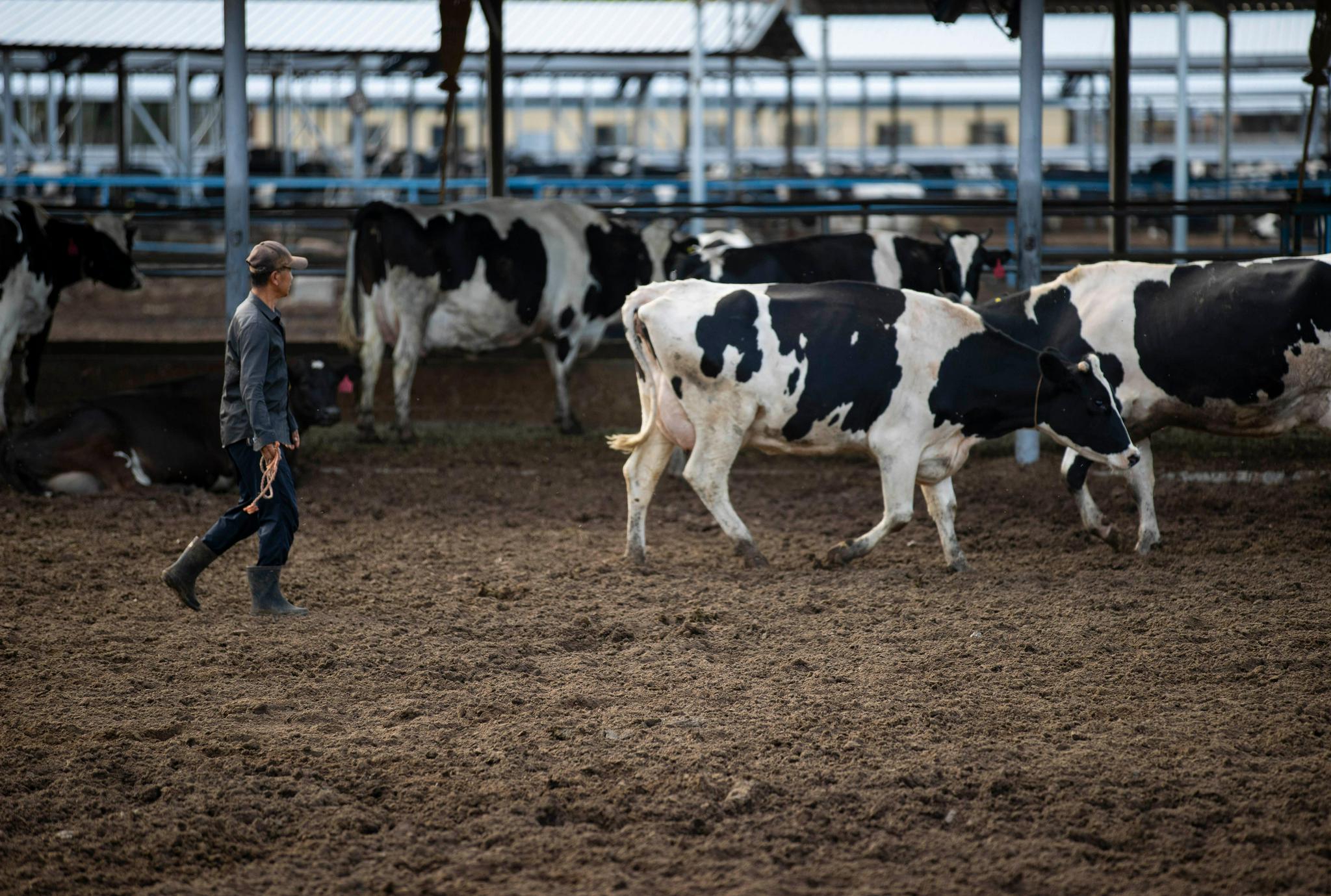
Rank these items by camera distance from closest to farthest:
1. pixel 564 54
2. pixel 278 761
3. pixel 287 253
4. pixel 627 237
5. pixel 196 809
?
pixel 196 809
pixel 278 761
pixel 287 253
pixel 627 237
pixel 564 54

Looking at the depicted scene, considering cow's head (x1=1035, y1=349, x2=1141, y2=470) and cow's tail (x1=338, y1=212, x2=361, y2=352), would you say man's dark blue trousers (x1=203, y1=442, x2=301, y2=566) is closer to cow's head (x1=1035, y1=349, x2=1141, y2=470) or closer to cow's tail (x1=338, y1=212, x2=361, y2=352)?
cow's head (x1=1035, y1=349, x2=1141, y2=470)

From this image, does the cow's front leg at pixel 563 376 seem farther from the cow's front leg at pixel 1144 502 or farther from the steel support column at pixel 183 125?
the steel support column at pixel 183 125

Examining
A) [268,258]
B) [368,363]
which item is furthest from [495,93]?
[268,258]

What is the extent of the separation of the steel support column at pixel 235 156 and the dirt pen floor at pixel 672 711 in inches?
100

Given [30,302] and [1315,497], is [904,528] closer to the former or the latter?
[1315,497]

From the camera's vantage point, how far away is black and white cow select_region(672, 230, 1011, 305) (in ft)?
37.3

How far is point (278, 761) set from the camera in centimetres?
450

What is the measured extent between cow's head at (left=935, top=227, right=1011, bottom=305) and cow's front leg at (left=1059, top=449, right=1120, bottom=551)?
427 cm

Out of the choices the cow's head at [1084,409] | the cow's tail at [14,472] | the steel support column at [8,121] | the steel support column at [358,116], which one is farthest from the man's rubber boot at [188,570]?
the steel support column at [358,116]

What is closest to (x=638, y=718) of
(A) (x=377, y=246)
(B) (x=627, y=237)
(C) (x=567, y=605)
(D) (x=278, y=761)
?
(D) (x=278, y=761)

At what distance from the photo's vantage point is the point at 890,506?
721cm

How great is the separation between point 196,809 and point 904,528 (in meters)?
5.32

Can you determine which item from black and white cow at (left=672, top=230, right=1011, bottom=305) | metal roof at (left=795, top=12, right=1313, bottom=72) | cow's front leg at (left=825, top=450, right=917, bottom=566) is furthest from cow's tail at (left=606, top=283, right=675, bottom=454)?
metal roof at (left=795, top=12, right=1313, bottom=72)

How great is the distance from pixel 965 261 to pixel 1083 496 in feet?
15.6
